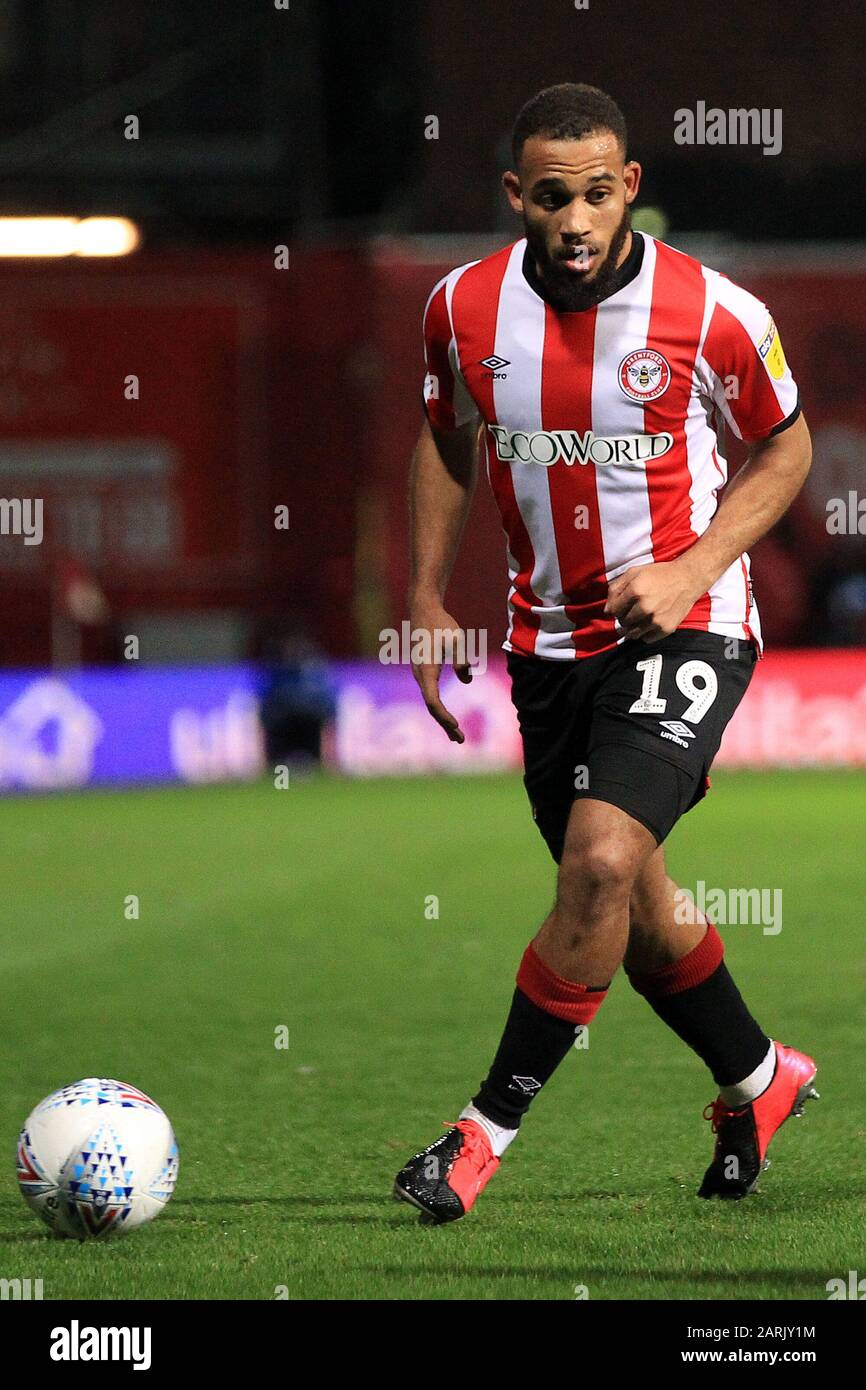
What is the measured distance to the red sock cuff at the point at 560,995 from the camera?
409 cm

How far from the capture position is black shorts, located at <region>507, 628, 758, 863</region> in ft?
13.2

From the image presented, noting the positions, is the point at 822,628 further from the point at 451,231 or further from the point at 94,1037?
the point at 94,1037

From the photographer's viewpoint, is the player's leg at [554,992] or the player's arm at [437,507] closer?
the player's leg at [554,992]

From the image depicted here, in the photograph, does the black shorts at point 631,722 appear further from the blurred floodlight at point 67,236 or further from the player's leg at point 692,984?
the blurred floodlight at point 67,236

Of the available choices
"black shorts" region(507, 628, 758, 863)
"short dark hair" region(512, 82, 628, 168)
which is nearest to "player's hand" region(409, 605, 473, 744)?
"black shorts" region(507, 628, 758, 863)

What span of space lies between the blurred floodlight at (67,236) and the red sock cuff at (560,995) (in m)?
19.5

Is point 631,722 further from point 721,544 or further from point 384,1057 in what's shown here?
point 384,1057

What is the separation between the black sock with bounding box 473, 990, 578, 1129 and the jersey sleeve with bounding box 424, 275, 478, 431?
119 cm

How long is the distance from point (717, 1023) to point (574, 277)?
153 cm

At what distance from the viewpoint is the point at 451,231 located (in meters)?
22.8

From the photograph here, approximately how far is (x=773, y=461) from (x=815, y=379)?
18.8 metres

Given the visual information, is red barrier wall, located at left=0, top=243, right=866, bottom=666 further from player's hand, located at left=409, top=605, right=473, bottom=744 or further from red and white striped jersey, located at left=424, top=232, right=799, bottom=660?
red and white striped jersey, located at left=424, top=232, right=799, bottom=660

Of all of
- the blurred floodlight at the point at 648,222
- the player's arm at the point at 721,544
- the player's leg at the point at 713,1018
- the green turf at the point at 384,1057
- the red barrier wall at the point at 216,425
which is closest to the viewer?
the green turf at the point at 384,1057

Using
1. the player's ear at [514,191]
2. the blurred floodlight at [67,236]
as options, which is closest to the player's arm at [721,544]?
the player's ear at [514,191]
